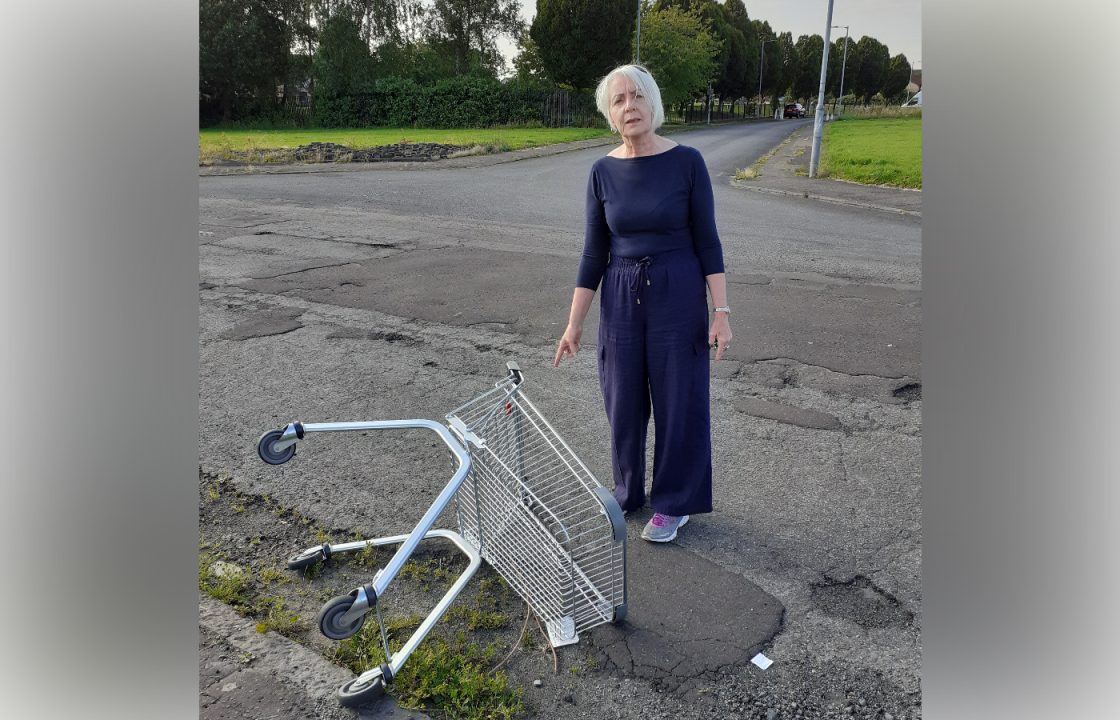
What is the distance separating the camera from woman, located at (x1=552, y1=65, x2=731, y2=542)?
9.96 ft

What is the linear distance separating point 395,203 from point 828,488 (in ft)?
37.6

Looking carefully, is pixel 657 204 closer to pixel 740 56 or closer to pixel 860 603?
pixel 860 603

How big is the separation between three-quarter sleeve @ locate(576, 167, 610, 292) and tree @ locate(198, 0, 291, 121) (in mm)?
33490

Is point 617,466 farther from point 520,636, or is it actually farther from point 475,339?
point 475,339

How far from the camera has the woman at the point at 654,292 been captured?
3.04 metres

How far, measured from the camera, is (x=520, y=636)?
9.30 feet

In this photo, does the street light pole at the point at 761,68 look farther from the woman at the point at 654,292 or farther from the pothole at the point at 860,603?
the pothole at the point at 860,603

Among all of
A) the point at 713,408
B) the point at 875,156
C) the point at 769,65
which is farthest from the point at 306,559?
the point at 769,65

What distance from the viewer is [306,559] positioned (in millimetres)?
3258

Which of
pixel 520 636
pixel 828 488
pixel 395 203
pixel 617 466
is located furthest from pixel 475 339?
pixel 395 203

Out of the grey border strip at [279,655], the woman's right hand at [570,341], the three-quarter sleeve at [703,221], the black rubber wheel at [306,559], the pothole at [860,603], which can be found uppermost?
the three-quarter sleeve at [703,221]

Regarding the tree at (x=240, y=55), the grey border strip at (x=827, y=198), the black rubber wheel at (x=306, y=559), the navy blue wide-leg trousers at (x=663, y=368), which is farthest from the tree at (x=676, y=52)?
the black rubber wheel at (x=306, y=559)

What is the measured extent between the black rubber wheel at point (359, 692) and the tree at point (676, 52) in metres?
39.9

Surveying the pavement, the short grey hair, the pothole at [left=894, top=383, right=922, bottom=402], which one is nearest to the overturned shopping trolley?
the short grey hair
